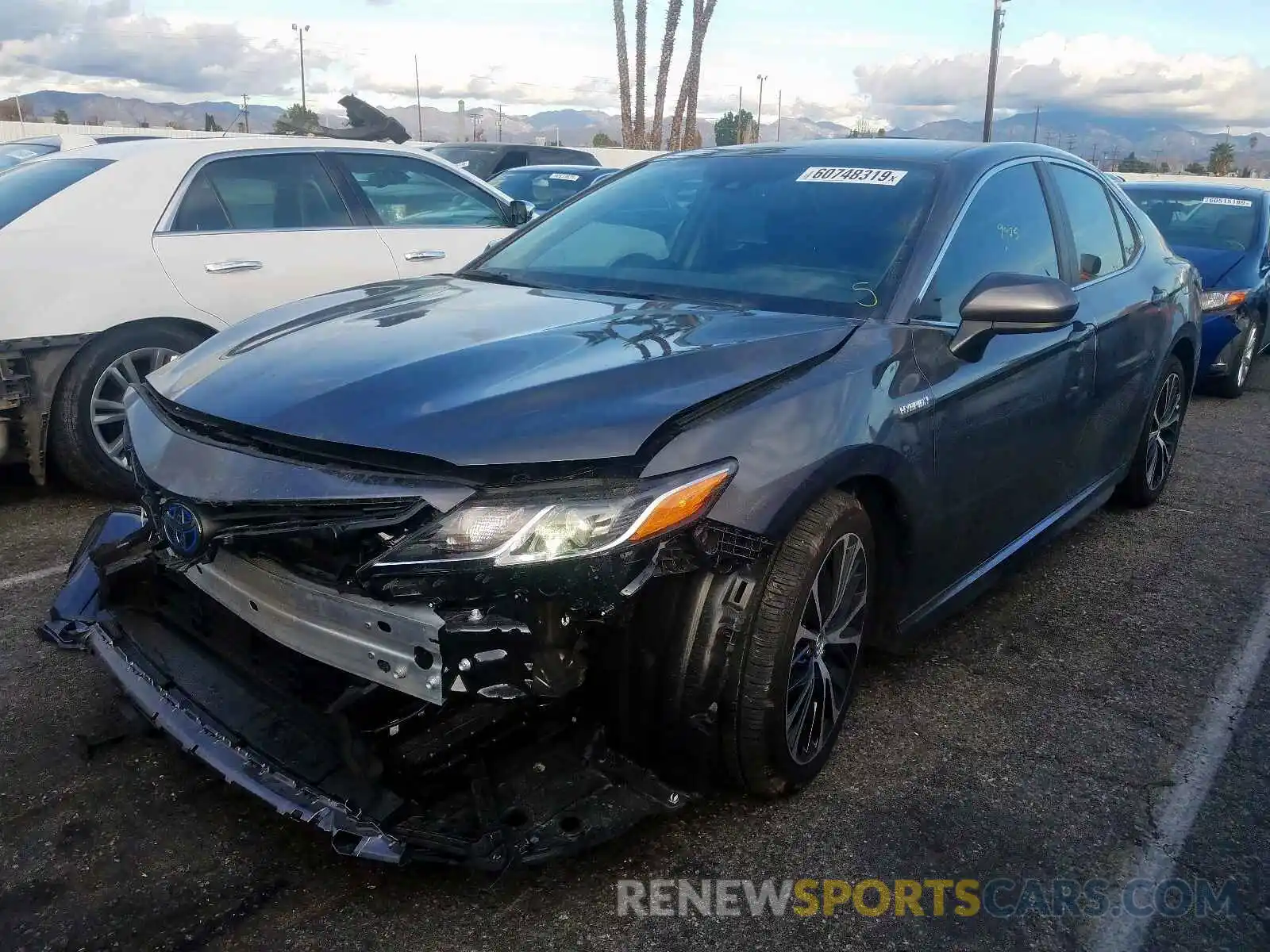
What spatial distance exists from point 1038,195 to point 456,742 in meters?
2.86

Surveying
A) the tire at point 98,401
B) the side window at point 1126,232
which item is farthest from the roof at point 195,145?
the side window at point 1126,232

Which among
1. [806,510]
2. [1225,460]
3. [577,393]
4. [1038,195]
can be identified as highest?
[1038,195]

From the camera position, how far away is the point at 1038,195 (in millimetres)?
3881

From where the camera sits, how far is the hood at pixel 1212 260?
8.33 metres

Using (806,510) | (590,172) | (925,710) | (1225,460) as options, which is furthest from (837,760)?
(590,172)

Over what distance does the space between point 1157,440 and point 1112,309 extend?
1.34 m

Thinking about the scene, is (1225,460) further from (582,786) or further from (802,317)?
(582,786)

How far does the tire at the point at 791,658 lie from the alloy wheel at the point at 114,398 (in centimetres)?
344

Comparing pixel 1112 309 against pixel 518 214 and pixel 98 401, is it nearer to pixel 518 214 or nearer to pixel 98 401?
pixel 518 214

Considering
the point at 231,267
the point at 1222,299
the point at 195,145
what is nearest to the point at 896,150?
the point at 231,267

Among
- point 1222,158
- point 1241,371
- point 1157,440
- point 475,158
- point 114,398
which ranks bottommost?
point 1241,371

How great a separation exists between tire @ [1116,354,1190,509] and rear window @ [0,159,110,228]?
5.03 metres

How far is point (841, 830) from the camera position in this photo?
8.76 feet

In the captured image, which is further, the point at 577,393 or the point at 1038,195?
the point at 1038,195
